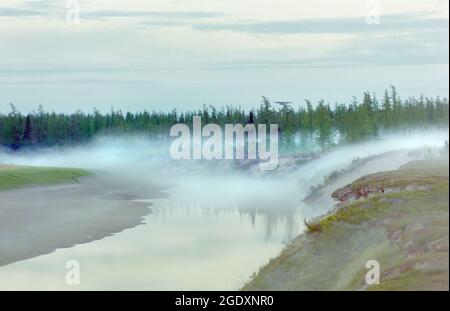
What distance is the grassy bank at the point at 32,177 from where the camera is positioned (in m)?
98.9

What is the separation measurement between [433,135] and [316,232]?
241ft

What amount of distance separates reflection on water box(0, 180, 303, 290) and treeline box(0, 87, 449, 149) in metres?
28.0

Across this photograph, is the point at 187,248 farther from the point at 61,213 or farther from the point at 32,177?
the point at 32,177

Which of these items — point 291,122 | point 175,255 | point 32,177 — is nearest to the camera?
point 175,255

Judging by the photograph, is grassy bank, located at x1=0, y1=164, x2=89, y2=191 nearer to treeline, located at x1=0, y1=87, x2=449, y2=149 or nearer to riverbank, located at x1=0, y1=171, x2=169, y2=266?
riverbank, located at x1=0, y1=171, x2=169, y2=266

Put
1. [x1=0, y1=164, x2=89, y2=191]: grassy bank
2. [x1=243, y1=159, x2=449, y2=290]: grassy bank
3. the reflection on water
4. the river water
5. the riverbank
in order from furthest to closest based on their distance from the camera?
1. [x1=0, y1=164, x2=89, y2=191]: grassy bank
2. the riverbank
3. the river water
4. the reflection on water
5. [x1=243, y1=159, x2=449, y2=290]: grassy bank

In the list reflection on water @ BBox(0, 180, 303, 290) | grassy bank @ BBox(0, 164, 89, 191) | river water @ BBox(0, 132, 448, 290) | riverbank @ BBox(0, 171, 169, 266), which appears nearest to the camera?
reflection on water @ BBox(0, 180, 303, 290)

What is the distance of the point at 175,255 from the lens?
44.4m

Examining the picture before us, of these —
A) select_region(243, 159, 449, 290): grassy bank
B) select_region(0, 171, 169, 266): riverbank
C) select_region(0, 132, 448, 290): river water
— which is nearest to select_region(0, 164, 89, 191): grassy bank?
select_region(0, 171, 169, 266): riverbank

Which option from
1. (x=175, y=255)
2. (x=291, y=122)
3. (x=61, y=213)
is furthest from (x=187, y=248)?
(x=291, y=122)

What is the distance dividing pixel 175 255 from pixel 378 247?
13.8 metres

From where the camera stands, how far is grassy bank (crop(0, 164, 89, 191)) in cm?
9893
